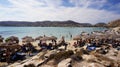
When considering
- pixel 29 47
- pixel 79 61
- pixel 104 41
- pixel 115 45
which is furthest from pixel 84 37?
pixel 79 61

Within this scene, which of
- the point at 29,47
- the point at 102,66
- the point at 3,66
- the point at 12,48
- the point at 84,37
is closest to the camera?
the point at 102,66

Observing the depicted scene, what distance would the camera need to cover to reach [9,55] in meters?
21.3

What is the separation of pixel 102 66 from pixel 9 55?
12049 mm

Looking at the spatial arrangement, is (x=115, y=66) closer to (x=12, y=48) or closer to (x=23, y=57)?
(x=23, y=57)

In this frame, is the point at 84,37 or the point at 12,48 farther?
the point at 84,37

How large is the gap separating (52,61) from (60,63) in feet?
3.56

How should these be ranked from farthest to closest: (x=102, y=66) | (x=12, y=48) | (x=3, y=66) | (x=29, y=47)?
(x=29, y=47), (x=12, y=48), (x=3, y=66), (x=102, y=66)

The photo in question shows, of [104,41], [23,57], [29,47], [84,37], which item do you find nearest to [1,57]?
[23,57]

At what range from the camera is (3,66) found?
1814 cm

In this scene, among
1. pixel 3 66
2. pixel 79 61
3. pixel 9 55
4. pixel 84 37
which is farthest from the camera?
pixel 84 37

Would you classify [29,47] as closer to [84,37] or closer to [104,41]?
[84,37]

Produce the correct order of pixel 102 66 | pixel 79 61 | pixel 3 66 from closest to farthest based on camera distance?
pixel 102 66 < pixel 79 61 < pixel 3 66

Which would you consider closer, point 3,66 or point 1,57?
point 3,66

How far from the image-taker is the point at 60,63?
15.2 meters
